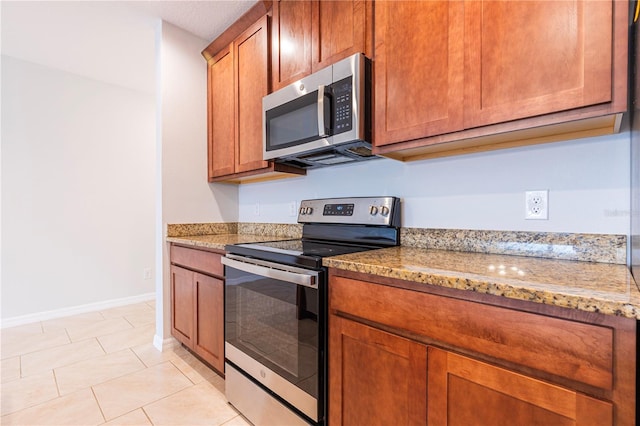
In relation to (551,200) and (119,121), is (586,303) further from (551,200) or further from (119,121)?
(119,121)

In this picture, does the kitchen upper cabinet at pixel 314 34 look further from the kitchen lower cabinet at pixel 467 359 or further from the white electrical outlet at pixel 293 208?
the kitchen lower cabinet at pixel 467 359

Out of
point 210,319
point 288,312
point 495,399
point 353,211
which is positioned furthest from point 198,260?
point 495,399

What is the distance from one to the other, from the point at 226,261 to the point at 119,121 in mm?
2806

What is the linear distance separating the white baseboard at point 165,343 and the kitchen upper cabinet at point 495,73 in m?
2.12

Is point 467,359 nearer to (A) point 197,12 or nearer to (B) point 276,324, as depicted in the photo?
(B) point 276,324

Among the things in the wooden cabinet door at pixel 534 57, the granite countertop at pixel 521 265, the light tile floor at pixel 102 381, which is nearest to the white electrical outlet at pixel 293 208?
the granite countertop at pixel 521 265

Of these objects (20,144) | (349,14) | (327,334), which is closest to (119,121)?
(20,144)

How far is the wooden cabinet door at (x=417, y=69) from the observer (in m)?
1.12

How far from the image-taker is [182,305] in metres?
2.17

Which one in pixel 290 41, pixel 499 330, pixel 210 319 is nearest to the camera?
pixel 499 330

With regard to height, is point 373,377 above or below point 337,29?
below

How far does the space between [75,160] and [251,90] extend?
2326 mm

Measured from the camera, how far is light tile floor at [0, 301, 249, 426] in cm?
157

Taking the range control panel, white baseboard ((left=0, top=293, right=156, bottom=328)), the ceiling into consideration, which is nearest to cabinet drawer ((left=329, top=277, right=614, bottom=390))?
the range control panel
